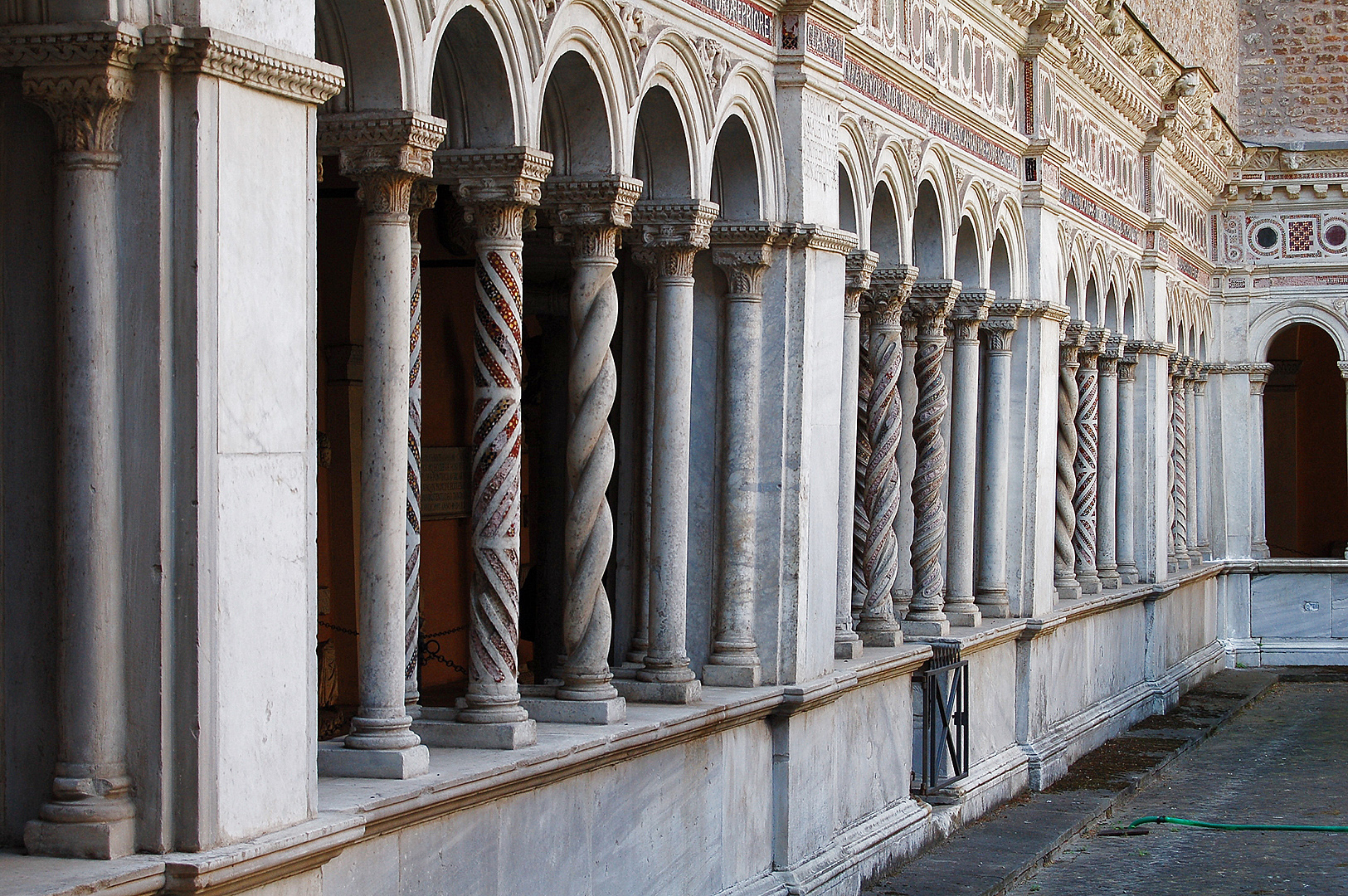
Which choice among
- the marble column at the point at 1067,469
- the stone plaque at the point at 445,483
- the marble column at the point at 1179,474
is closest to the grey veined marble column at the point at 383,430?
the stone plaque at the point at 445,483

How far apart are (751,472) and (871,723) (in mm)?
2072

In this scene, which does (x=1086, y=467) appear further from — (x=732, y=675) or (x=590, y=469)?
(x=590, y=469)

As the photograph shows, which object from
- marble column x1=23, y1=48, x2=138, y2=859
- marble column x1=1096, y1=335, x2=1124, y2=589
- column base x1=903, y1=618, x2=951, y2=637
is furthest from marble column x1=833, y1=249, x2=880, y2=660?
marble column x1=1096, y1=335, x2=1124, y2=589

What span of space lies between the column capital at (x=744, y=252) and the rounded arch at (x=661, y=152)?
587mm

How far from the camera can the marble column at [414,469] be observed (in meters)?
6.75

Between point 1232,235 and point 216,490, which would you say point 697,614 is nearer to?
point 216,490

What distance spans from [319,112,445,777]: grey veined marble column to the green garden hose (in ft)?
24.7

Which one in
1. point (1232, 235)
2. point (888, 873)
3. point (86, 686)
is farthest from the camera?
point (1232, 235)

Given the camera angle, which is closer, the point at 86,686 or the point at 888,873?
the point at 86,686

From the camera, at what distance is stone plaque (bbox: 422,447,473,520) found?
1077 cm

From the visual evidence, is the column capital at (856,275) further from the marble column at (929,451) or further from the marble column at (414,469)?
the marble column at (414,469)

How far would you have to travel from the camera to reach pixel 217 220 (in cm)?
488

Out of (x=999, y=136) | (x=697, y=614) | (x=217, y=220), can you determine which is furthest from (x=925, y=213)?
(x=217, y=220)

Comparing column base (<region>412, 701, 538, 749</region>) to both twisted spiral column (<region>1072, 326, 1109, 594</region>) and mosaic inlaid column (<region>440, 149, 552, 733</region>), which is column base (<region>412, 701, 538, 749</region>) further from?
twisted spiral column (<region>1072, 326, 1109, 594</region>)
